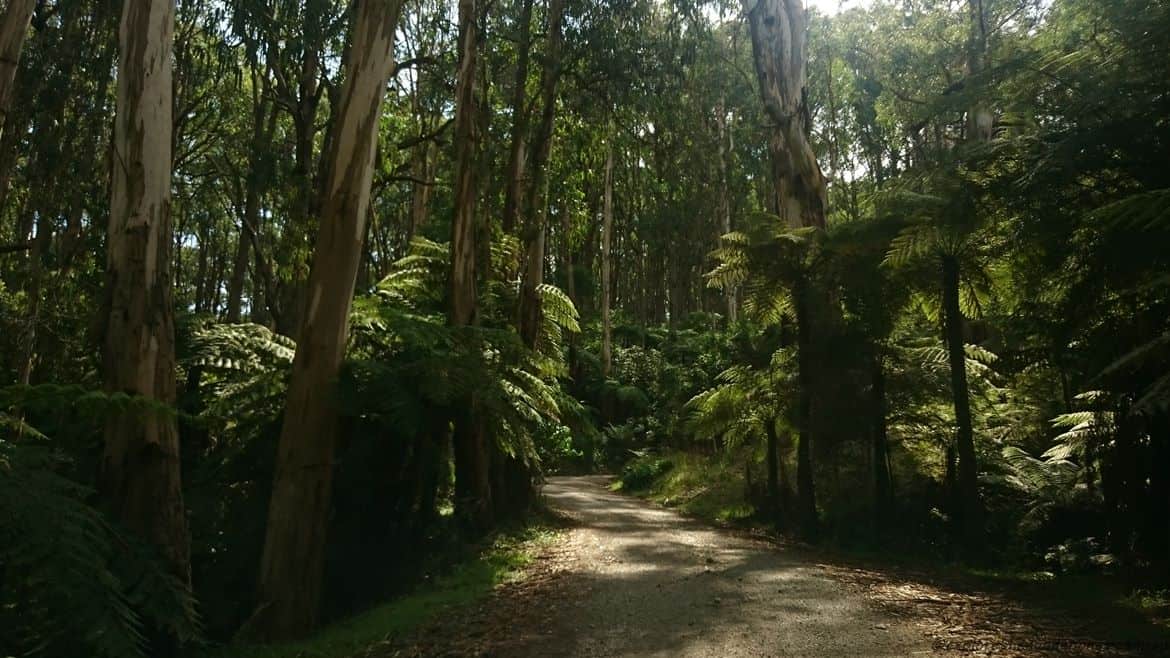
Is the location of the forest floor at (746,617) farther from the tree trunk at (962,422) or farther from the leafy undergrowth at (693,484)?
the leafy undergrowth at (693,484)

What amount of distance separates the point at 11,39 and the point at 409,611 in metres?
6.21

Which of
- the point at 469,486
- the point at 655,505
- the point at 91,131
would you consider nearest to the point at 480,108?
the point at 469,486

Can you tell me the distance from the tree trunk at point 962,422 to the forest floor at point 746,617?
1.28 metres

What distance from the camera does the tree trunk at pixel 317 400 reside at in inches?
315

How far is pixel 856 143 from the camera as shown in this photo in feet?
112

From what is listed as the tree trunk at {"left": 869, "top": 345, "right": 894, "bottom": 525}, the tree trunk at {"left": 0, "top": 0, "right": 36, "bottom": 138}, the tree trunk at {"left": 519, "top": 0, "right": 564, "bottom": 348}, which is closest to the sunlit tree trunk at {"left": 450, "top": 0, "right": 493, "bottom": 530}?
the tree trunk at {"left": 519, "top": 0, "right": 564, "bottom": 348}

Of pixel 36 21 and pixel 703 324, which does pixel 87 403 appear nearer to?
pixel 36 21

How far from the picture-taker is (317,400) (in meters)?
8.12

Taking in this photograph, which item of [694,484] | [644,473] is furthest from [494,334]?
[644,473]

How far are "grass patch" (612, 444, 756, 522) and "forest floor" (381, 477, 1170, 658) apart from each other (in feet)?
15.5

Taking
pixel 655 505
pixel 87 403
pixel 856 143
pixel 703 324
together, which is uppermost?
pixel 856 143

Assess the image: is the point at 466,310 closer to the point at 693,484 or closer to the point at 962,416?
the point at 962,416

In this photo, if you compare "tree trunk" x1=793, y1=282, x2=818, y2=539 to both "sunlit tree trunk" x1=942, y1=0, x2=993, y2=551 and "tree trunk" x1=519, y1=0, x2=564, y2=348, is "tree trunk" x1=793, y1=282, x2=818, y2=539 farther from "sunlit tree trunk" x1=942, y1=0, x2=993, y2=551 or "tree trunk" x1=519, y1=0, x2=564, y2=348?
"tree trunk" x1=519, y1=0, x2=564, y2=348

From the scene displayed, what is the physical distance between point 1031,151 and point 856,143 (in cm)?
2901
